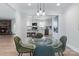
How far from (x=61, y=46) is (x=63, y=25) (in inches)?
108

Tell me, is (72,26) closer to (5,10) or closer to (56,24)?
(56,24)

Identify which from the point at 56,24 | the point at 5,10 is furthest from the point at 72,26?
the point at 5,10

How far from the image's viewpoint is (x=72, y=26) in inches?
232

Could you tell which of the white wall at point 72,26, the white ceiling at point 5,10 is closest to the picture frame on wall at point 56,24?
the white wall at point 72,26

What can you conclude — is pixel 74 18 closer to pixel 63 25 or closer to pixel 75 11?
pixel 75 11

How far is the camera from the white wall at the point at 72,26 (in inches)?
214

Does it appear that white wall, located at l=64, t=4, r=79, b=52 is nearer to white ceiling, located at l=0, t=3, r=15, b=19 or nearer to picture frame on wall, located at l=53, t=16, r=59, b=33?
picture frame on wall, located at l=53, t=16, r=59, b=33

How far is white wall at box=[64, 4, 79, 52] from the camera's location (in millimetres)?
5445

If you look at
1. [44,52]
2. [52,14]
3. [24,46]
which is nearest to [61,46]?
[24,46]

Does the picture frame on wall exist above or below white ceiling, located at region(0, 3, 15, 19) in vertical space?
below

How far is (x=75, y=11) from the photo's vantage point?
5.59m

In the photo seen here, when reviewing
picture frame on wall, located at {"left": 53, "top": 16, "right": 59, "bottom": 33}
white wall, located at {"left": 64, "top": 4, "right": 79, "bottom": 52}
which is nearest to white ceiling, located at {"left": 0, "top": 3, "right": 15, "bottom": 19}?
picture frame on wall, located at {"left": 53, "top": 16, "right": 59, "bottom": 33}

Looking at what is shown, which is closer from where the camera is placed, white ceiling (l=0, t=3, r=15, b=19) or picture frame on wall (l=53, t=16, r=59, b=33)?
white ceiling (l=0, t=3, r=15, b=19)

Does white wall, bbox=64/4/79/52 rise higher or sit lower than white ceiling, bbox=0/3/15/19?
lower
